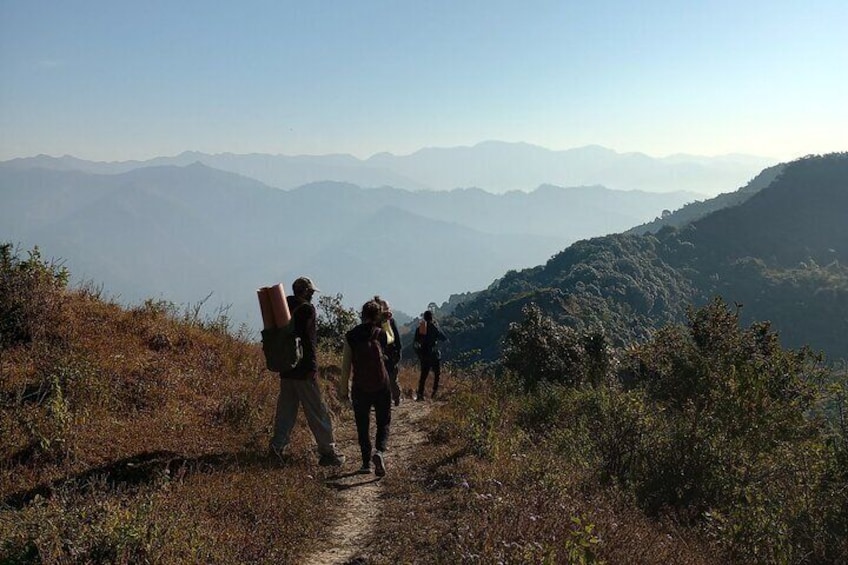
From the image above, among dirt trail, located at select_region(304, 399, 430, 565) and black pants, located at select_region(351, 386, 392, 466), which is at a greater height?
black pants, located at select_region(351, 386, 392, 466)

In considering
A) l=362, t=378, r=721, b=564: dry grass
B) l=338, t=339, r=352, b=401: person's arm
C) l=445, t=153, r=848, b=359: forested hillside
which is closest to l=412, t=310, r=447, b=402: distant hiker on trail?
l=362, t=378, r=721, b=564: dry grass

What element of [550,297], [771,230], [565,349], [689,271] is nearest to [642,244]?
[689,271]

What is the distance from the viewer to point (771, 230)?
528ft

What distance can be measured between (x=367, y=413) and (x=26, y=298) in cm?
583

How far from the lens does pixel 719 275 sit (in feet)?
456

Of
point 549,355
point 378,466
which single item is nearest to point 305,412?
point 378,466

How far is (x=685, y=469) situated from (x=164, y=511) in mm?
6393

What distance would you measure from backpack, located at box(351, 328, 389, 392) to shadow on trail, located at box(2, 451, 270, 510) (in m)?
1.69

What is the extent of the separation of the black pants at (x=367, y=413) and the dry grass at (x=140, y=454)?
799 mm

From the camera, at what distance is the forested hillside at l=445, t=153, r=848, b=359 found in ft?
314

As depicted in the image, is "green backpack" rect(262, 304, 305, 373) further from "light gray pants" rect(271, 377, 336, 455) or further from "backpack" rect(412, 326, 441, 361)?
"backpack" rect(412, 326, 441, 361)

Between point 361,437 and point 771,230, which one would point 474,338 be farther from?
point 771,230

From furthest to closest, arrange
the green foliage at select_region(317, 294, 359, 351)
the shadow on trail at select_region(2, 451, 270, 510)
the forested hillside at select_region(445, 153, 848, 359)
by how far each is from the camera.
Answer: the forested hillside at select_region(445, 153, 848, 359), the green foliage at select_region(317, 294, 359, 351), the shadow on trail at select_region(2, 451, 270, 510)

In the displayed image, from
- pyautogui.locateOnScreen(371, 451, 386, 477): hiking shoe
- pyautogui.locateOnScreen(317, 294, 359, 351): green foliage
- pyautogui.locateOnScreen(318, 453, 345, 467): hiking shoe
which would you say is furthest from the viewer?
pyautogui.locateOnScreen(317, 294, 359, 351): green foliage
